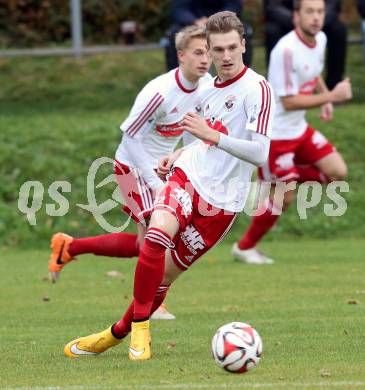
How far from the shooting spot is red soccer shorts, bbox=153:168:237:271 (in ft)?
23.5

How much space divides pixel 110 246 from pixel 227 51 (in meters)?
2.80

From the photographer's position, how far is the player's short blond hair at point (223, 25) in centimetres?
727

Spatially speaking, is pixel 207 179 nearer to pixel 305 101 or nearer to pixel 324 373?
pixel 324 373

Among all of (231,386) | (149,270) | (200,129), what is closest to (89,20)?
(200,129)

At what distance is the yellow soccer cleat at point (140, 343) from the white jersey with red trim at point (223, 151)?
0.86 metres

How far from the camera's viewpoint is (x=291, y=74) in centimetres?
1188

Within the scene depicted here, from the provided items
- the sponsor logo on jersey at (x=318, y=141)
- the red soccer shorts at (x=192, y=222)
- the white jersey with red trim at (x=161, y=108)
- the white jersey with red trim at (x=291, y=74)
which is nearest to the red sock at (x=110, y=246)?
the white jersey with red trim at (x=161, y=108)

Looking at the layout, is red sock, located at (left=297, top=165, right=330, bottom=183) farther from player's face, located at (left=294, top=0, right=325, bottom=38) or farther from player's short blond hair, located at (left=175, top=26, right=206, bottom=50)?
player's short blond hair, located at (left=175, top=26, right=206, bottom=50)

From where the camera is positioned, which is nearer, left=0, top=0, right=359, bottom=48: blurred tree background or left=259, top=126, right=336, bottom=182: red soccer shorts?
left=259, top=126, right=336, bottom=182: red soccer shorts

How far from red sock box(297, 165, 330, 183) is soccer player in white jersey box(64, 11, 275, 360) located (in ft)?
15.1

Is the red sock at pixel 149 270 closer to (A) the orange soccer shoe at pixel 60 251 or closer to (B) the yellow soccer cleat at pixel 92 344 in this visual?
(B) the yellow soccer cleat at pixel 92 344

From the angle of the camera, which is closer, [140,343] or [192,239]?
[140,343]

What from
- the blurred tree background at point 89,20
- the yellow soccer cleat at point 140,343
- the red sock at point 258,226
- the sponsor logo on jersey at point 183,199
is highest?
the sponsor logo on jersey at point 183,199

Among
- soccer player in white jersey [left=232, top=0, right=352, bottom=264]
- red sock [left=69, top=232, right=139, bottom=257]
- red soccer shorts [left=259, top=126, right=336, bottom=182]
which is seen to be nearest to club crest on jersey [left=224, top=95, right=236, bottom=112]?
red sock [left=69, top=232, right=139, bottom=257]
